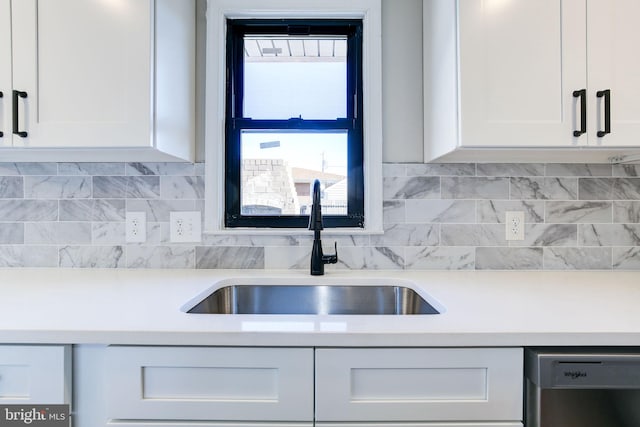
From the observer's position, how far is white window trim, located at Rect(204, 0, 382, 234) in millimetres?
1484

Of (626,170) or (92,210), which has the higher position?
(626,170)

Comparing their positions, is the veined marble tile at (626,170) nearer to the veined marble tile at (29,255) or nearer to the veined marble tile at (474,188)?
the veined marble tile at (474,188)

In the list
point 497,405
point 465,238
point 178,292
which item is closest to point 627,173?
point 465,238

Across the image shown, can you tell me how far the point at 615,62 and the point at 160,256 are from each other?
1.77 meters

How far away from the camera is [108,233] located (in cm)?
151

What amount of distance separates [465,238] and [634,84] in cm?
74

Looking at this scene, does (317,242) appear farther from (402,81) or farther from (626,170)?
(626,170)

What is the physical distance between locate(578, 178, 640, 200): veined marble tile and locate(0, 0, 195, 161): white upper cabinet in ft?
5.50

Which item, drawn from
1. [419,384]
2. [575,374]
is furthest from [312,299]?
[575,374]

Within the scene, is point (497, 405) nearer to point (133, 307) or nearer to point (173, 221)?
point (133, 307)

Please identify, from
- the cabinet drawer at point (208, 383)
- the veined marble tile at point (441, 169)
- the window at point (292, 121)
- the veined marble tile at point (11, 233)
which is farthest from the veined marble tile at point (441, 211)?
the veined marble tile at point (11, 233)

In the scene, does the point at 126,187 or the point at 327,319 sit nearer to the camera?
the point at 327,319

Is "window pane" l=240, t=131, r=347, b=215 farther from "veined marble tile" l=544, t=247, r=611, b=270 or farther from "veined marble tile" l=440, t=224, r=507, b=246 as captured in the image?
"veined marble tile" l=544, t=247, r=611, b=270

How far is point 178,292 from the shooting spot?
112 centimetres
